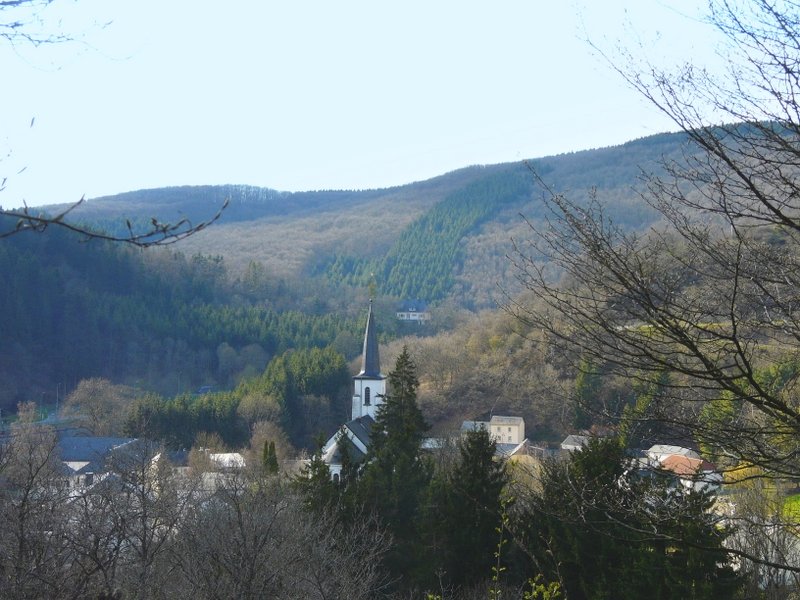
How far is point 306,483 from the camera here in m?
16.4

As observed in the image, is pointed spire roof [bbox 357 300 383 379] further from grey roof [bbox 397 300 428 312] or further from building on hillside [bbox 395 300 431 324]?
grey roof [bbox 397 300 428 312]

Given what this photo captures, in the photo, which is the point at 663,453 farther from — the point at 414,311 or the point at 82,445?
the point at 414,311

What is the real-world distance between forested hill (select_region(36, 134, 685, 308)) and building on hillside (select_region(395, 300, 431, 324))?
5146 mm

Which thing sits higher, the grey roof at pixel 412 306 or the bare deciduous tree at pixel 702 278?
the bare deciduous tree at pixel 702 278

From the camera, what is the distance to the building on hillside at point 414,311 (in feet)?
250

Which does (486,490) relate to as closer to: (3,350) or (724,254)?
(724,254)

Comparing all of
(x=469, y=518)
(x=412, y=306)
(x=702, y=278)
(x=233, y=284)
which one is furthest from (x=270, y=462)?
(x=412, y=306)

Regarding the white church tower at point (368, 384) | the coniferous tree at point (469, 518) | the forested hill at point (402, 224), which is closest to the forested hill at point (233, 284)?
the forested hill at point (402, 224)

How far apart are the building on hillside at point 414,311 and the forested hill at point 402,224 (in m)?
5.15

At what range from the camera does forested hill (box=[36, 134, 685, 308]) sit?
99.2 meters

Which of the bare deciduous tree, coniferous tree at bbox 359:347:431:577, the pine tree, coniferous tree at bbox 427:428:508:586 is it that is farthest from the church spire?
the bare deciduous tree

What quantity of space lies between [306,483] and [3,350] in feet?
156

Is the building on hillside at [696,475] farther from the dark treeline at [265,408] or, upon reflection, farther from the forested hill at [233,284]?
the dark treeline at [265,408]

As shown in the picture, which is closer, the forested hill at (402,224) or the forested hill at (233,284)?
the forested hill at (233,284)
